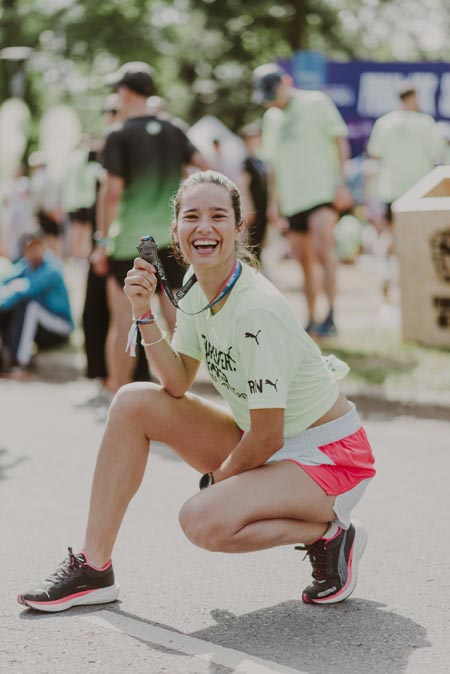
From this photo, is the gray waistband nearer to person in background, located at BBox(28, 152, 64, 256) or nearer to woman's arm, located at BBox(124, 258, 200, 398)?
woman's arm, located at BBox(124, 258, 200, 398)

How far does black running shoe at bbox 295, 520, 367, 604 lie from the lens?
3863mm

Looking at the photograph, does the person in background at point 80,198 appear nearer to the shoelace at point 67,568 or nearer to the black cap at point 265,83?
the black cap at point 265,83

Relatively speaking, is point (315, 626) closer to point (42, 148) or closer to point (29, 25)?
point (42, 148)

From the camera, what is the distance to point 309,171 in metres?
9.09

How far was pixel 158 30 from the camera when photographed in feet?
120

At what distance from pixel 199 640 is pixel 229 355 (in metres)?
0.90

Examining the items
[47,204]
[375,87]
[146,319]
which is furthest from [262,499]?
[375,87]

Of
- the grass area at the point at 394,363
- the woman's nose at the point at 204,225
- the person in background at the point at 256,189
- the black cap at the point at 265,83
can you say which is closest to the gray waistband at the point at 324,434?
the woman's nose at the point at 204,225

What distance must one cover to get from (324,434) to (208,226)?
0.78 m

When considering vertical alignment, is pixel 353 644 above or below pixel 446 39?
below

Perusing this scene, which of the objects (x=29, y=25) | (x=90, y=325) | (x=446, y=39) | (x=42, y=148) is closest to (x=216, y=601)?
(x=90, y=325)

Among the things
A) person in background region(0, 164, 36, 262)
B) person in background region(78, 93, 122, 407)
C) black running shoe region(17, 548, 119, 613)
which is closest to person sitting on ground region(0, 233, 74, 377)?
person in background region(78, 93, 122, 407)

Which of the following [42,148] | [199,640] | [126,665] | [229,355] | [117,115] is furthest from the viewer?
[42,148]

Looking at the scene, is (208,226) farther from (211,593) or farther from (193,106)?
(193,106)
